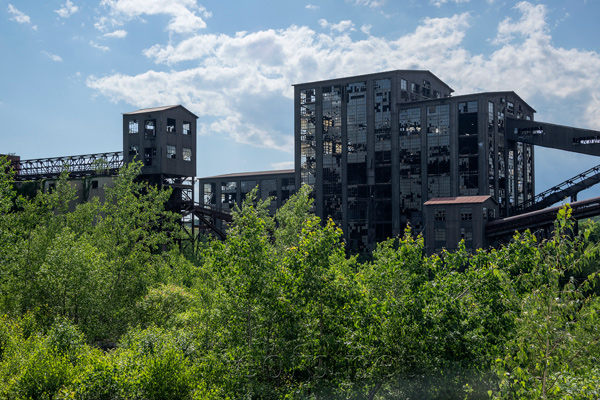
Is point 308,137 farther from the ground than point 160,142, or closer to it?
farther from the ground

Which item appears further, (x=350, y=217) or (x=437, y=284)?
(x=350, y=217)

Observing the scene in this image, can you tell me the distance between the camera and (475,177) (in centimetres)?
6256

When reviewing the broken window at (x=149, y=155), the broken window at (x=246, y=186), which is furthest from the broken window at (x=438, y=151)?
the broken window at (x=246, y=186)

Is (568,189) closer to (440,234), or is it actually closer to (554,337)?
(440,234)

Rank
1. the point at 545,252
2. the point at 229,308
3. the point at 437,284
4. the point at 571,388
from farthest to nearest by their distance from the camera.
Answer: the point at 229,308 < the point at 437,284 < the point at 545,252 < the point at 571,388

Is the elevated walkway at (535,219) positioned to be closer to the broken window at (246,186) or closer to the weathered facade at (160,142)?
the weathered facade at (160,142)

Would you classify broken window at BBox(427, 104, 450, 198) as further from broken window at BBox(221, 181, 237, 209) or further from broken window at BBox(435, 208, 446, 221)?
broken window at BBox(221, 181, 237, 209)

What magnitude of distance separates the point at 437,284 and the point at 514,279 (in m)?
2.33

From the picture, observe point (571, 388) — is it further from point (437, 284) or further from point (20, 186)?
point (20, 186)

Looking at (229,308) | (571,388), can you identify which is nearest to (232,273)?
(229,308)

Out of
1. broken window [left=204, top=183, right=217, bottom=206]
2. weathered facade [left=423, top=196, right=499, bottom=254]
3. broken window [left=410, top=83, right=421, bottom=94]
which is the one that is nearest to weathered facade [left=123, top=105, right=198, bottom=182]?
weathered facade [left=423, top=196, right=499, bottom=254]

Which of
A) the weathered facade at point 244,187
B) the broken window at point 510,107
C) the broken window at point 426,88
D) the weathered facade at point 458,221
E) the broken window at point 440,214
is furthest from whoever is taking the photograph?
the weathered facade at point 244,187

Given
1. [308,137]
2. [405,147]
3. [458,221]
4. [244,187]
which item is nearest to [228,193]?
[244,187]

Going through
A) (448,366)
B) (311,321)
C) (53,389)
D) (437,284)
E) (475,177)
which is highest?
(475,177)
